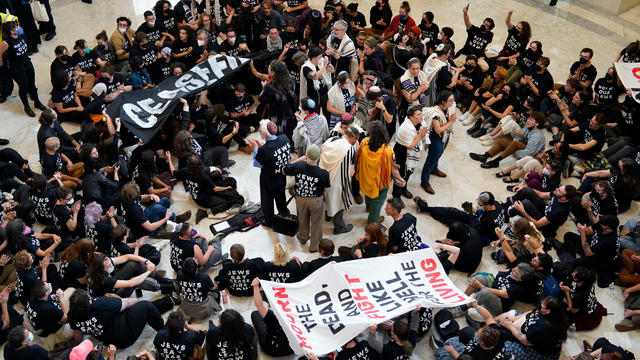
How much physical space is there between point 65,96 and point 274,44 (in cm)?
417

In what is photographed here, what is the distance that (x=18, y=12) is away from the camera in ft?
42.2

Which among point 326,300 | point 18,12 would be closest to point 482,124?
point 326,300

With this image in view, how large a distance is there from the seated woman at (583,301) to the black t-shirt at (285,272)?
3.45 metres

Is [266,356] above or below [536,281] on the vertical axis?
below

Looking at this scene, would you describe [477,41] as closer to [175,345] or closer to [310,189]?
[310,189]

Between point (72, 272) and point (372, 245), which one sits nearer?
point (72, 272)

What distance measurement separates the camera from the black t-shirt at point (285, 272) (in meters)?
7.58

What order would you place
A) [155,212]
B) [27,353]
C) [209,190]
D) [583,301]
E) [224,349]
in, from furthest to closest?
[209,190], [155,212], [583,301], [224,349], [27,353]

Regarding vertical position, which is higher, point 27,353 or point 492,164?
point 492,164

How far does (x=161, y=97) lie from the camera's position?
10.2 m

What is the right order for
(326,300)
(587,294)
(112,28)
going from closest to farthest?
(326,300)
(587,294)
(112,28)

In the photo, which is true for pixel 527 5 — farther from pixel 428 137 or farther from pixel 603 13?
pixel 428 137

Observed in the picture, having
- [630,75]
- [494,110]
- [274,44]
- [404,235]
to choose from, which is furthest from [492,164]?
[274,44]

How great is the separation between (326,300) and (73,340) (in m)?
3.23
